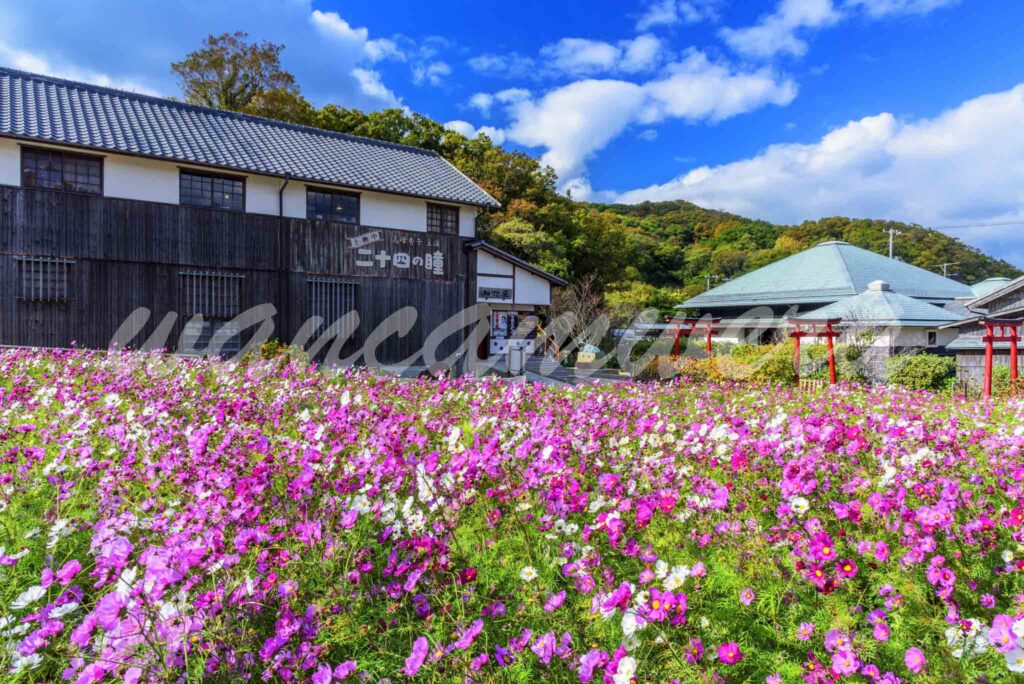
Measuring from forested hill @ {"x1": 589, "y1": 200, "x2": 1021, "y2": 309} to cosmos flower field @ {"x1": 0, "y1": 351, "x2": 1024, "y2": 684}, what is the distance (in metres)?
37.8

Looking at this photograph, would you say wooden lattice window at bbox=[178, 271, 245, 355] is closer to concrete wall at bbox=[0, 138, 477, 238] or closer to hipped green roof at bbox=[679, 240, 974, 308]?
concrete wall at bbox=[0, 138, 477, 238]

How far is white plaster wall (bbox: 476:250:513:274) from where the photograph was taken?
1855 centimetres

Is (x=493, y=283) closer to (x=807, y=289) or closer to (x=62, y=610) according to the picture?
(x=62, y=610)

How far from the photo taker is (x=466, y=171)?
93.5ft

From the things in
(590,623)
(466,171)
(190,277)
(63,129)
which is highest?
(466,171)

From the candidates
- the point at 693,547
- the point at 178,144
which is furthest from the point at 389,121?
the point at 693,547

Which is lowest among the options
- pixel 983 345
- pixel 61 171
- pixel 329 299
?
pixel 983 345

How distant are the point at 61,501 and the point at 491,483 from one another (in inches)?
71.1

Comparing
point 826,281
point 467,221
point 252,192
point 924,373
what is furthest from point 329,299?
point 826,281

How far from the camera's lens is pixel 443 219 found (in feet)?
54.7

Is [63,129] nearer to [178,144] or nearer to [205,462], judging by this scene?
[178,144]

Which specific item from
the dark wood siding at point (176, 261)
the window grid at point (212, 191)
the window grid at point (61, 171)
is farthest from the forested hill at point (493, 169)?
the window grid at point (61, 171)

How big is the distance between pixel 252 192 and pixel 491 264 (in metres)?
7.53

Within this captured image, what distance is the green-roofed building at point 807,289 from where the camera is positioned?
2830 cm
